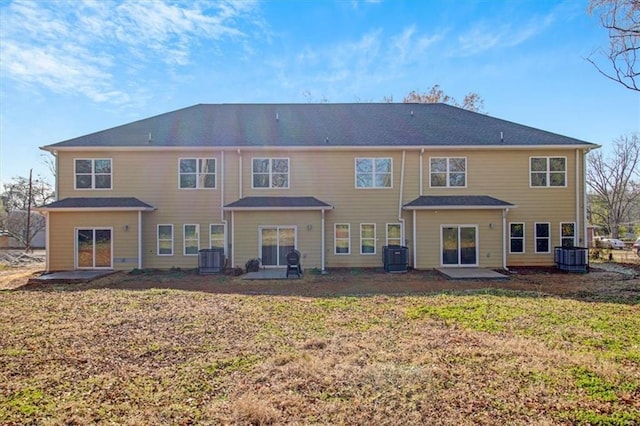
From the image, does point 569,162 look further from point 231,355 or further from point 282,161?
point 231,355

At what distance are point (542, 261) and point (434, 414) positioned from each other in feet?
51.6

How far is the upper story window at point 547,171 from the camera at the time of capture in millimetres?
17234

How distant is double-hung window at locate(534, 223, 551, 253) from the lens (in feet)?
56.1

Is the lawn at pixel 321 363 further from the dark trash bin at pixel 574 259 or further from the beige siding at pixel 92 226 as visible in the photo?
the beige siding at pixel 92 226

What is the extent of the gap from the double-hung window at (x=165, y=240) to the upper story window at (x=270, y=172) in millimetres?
4223

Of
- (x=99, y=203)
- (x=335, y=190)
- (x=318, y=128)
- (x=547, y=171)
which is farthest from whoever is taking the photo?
(x=318, y=128)

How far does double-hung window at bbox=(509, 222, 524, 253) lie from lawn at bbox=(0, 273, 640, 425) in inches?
318

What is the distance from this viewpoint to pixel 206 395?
4395mm

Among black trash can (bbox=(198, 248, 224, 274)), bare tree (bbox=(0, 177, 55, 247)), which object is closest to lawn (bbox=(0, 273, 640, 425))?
black trash can (bbox=(198, 248, 224, 274))

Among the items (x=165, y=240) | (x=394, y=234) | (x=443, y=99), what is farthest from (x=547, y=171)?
(x=165, y=240)

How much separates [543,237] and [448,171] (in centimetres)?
506

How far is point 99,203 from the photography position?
16.4 m

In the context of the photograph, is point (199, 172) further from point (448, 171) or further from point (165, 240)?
point (448, 171)

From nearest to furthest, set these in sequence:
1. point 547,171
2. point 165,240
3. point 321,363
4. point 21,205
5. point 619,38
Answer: point 321,363 < point 619,38 < point 165,240 < point 547,171 < point 21,205
